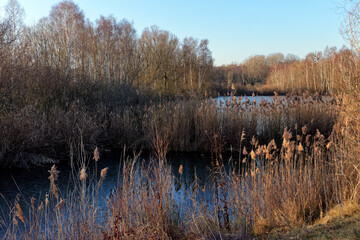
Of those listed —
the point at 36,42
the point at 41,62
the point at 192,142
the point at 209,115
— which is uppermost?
the point at 36,42

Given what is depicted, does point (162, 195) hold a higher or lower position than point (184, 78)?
lower

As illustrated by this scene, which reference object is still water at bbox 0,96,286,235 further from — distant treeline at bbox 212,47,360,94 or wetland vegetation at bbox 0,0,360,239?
distant treeline at bbox 212,47,360,94

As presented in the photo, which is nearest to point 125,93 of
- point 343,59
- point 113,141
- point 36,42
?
point 113,141

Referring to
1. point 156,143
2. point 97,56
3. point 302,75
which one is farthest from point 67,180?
point 302,75

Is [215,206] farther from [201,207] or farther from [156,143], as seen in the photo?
[156,143]

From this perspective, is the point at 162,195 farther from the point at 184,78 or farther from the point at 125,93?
the point at 184,78

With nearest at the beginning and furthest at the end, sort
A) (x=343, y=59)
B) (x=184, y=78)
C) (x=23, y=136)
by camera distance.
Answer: (x=343, y=59) → (x=23, y=136) → (x=184, y=78)

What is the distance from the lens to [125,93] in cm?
1313

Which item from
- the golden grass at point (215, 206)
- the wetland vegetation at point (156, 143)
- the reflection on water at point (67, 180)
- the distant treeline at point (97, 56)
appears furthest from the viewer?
the distant treeline at point (97, 56)

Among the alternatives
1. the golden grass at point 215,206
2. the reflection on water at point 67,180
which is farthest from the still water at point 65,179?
the golden grass at point 215,206

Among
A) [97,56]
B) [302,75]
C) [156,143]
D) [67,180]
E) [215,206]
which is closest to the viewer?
[215,206]

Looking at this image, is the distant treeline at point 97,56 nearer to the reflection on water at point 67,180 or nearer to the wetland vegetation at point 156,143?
the wetland vegetation at point 156,143

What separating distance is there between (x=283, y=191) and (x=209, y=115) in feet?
20.0

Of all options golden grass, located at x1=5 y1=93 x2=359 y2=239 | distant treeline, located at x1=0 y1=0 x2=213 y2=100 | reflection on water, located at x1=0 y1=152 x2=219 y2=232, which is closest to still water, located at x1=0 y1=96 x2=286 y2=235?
reflection on water, located at x1=0 y1=152 x2=219 y2=232
